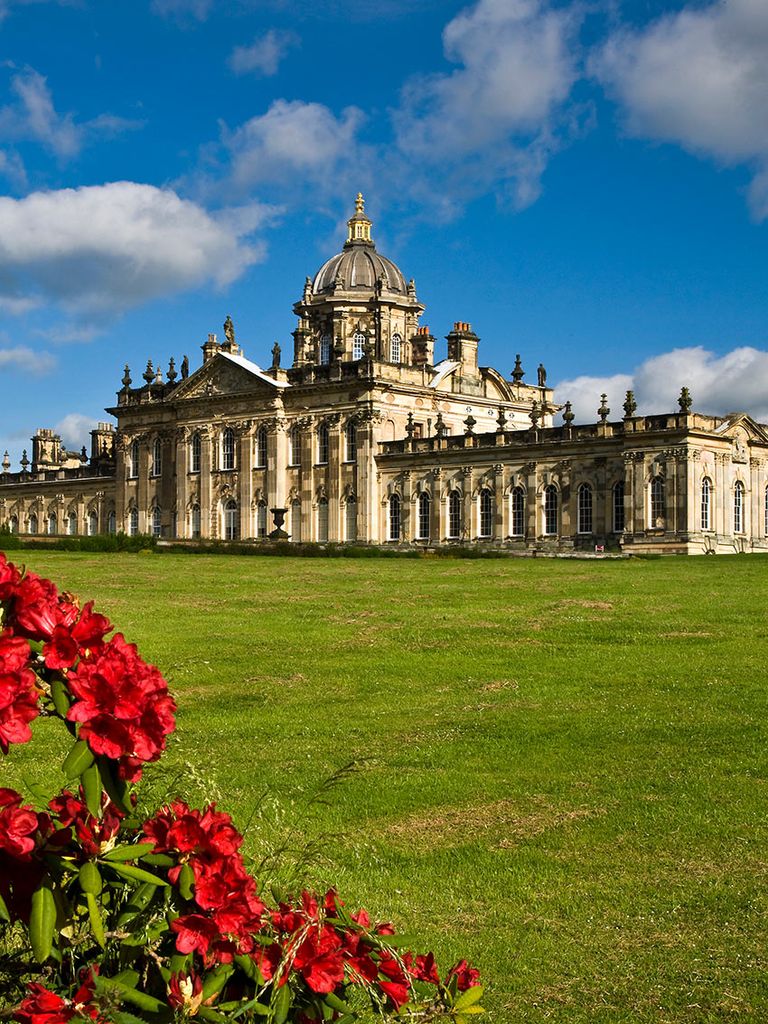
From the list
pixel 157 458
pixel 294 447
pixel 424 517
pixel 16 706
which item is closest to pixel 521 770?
pixel 16 706

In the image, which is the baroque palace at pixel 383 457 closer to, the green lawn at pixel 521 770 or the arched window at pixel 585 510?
the arched window at pixel 585 510

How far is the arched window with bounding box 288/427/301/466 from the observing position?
237 ft

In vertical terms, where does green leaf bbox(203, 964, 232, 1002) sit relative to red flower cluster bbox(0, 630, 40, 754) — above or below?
below

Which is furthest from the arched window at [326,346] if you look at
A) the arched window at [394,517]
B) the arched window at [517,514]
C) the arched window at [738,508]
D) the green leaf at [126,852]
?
the green leaf at [126,852]

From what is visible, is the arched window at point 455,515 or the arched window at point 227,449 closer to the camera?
the arched window at point 455,515

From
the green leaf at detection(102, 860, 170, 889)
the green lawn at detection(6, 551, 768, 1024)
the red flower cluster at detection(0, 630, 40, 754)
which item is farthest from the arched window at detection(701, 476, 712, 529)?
the red flower cluster at detection(0, 630, 40, 754)

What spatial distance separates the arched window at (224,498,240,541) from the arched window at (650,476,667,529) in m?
27.7

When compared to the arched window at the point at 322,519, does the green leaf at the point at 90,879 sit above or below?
below

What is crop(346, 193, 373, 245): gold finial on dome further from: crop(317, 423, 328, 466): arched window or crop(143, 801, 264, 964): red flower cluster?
crop(143, 801, 264, 964): red flower cluster

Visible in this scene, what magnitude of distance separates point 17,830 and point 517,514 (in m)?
59.1

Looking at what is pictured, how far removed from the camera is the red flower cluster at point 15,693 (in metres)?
3.51

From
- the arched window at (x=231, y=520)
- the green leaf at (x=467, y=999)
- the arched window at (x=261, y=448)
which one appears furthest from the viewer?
the arched window at (x=231, y=520)

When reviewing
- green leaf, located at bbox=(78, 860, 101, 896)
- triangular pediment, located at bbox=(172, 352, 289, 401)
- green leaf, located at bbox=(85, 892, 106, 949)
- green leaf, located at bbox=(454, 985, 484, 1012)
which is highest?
triangular pediment, located at bbox=(172, 352, 289, 401)

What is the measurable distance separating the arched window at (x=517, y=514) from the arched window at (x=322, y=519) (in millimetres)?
12440
